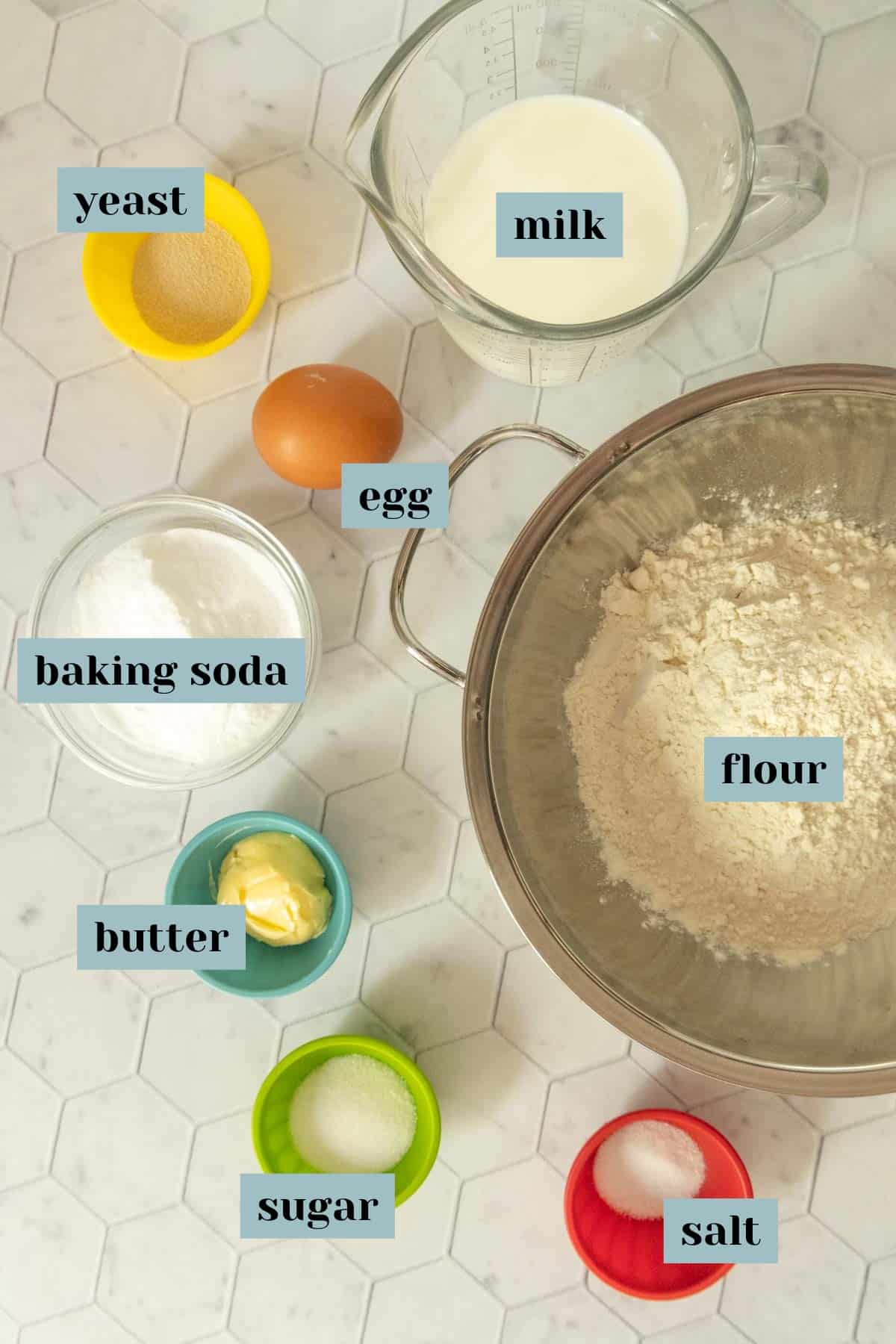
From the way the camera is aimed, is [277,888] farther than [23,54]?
No

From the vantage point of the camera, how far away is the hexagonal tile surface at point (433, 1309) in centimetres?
105

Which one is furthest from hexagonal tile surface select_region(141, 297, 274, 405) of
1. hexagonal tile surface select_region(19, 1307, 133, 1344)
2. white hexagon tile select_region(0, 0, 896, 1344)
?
hexagonal tile surface select_region(19, 1307, 133, 1344)

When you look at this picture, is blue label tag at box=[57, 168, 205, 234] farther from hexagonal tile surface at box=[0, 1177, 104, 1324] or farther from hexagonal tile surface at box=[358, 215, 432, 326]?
hexagonal tile surface at box=[0, 1177, 104, 1324]

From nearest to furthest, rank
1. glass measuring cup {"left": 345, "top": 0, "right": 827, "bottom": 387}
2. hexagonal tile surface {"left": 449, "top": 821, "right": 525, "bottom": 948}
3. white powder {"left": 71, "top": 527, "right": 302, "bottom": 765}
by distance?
glass measuring cup {"left": 345, "top": 0, "right": 827, "bottom": 387}, white powder {"left": 71, "top": 527, "right": 302, "bottom": 765}, hexagonal tile surface {"left": 449, "top": 821, "right": 525, "bottom": 948}

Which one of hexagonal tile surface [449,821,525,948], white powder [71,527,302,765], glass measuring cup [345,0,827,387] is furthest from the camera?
hexagonal tile surface [449,821,525,948]

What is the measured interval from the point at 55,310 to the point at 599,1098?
95 centimetres

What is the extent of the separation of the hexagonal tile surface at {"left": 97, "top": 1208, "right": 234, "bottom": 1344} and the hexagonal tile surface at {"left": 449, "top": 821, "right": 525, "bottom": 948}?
415 millimetres

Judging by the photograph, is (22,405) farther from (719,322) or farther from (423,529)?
(719,322)

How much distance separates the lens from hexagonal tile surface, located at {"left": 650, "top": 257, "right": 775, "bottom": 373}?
1025 mm

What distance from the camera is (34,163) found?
42.6 inches

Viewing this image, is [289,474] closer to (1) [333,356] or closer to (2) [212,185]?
(1) [333,356]

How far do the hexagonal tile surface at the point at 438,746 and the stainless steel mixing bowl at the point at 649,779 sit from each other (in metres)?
0.16

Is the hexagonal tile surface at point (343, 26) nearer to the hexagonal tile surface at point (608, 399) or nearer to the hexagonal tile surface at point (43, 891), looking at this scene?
the hexagonal tile surface at point (608, 399)

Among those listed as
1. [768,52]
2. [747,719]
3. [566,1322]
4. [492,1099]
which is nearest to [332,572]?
[747,719]
